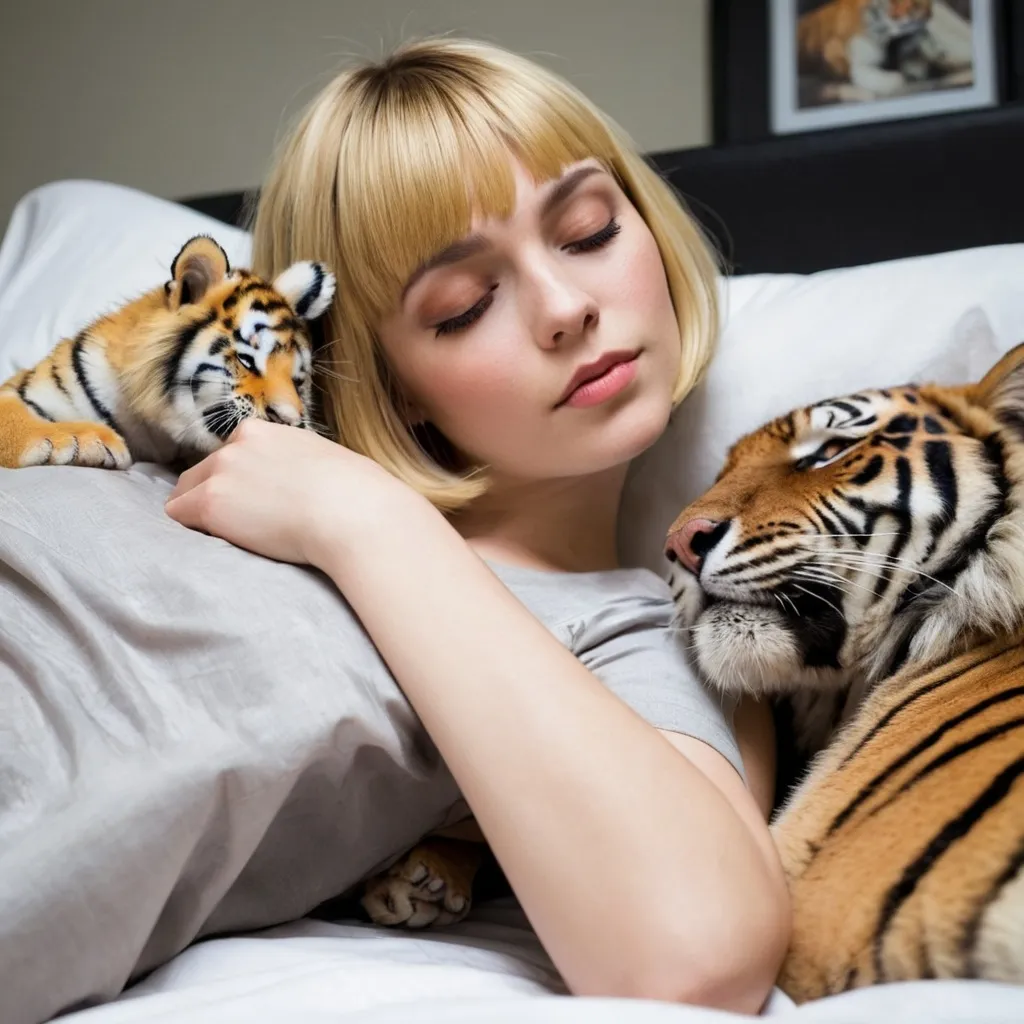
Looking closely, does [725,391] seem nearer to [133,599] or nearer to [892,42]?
[133,599]

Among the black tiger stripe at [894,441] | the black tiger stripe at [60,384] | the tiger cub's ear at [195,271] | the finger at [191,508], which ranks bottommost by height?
the finger at [191,508]

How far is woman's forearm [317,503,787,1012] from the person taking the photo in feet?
1.79

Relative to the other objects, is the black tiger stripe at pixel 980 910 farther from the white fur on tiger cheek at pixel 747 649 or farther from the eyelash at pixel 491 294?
the eyelash at pixel 491 294

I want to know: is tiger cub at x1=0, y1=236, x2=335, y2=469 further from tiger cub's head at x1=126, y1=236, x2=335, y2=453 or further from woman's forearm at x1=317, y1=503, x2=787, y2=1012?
woman's forearm at x1=317, y1=503, x2=787, y2=1012

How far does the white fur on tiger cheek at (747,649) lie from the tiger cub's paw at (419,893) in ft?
0.82

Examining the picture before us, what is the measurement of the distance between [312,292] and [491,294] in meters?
0.15

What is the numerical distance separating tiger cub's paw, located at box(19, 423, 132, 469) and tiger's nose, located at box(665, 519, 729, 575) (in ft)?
1.44

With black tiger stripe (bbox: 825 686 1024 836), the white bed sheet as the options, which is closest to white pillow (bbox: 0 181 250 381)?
the white bed sheet

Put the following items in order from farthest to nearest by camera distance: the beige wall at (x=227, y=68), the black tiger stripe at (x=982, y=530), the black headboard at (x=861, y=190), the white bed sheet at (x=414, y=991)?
the beige wall at (x=227, y=68), the black headboard at (x=861, y=190), the black tiger stripe at (x=982, y=530), the white bed sheet at (x=414, y=991)

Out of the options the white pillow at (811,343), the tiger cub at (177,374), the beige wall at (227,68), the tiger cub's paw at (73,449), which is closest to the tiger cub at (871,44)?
the beige wall at (227,68)

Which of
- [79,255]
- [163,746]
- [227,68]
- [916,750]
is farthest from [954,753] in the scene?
[227,68]

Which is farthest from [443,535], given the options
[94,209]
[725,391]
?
→ [94,209]

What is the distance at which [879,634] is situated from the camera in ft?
2.32

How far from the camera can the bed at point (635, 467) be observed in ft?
1.81
